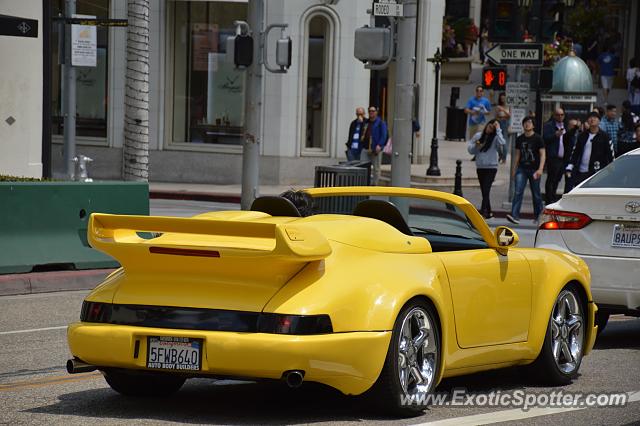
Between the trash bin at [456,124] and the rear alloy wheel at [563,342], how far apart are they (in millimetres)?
34108

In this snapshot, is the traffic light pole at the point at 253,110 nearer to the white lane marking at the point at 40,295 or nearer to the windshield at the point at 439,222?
the white lane marking at the point at 40,295

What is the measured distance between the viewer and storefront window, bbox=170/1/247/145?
33031 mm

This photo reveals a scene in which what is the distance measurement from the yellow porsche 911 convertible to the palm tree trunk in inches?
470

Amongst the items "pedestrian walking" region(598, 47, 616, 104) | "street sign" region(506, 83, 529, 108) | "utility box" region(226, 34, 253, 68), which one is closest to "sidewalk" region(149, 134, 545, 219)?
"street sign" region(506, 83, 529, 108)

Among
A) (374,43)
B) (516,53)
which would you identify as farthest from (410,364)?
(516,53)

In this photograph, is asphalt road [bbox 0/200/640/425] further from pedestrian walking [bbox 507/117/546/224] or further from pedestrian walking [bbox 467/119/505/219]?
pedestrian walking [bbox 467/119/505/219]

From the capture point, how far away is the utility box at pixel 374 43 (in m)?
18.7

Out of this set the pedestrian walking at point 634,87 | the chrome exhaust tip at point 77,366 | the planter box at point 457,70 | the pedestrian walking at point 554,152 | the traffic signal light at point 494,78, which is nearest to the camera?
the chrome exhaust tip at point 77,366

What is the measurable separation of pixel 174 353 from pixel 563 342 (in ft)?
10.2

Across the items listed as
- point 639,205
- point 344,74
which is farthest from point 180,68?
point 639,205

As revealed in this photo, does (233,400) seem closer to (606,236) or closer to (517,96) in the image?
(606,236)

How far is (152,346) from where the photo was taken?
730 cm

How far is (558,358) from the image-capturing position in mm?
9156

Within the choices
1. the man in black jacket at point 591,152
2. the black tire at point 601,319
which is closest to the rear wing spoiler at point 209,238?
the black tire at point 601,319
